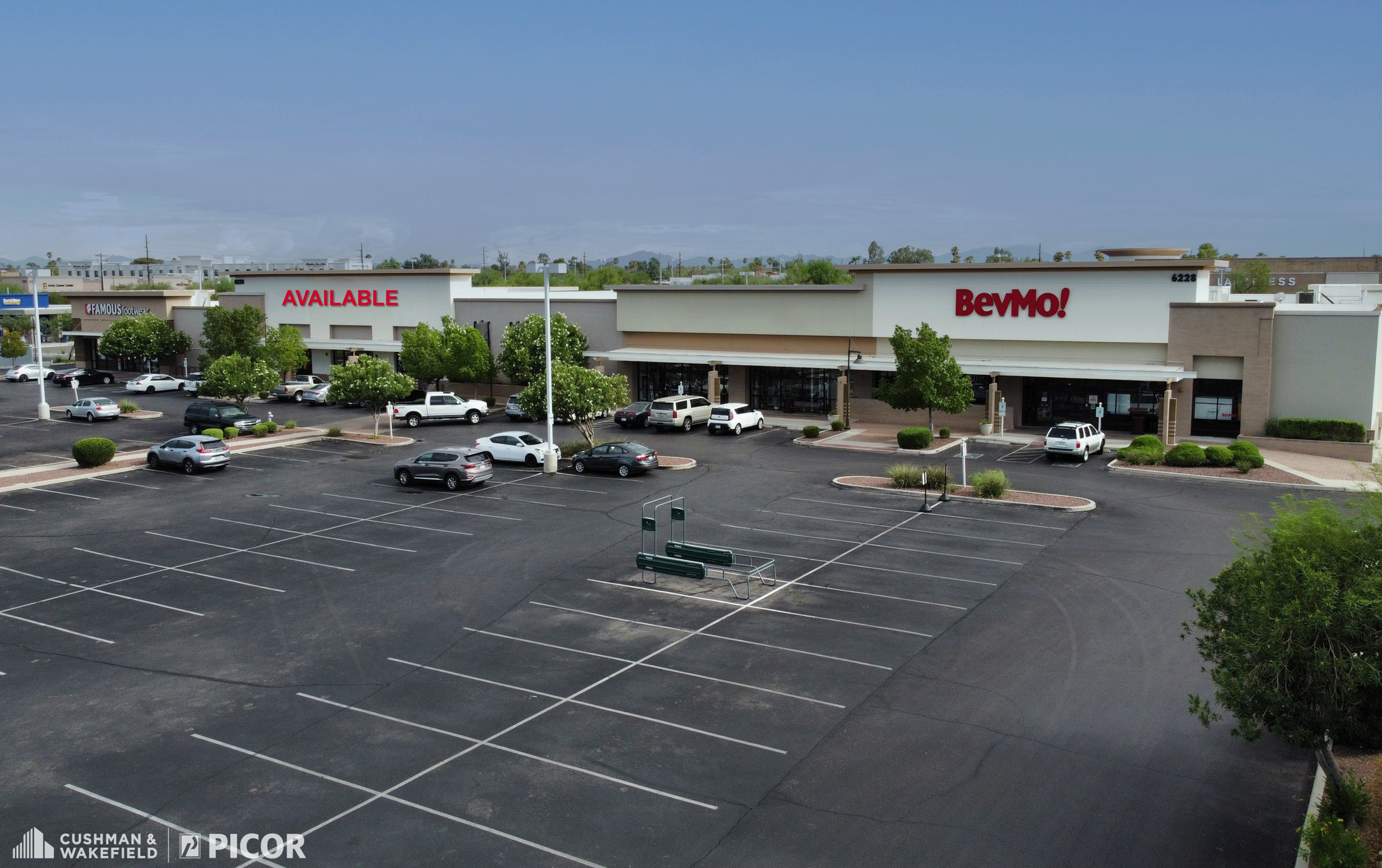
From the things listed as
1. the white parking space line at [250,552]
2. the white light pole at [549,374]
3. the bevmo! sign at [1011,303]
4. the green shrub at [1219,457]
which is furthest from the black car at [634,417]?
the white parking space line at [250,552]

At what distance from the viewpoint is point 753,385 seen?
5594 cm

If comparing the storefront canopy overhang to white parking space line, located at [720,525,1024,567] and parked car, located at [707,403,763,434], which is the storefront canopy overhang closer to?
parked car, located at [707,403,763,434]

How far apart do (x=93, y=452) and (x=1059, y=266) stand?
3984cm

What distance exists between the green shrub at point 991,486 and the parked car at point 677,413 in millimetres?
17244

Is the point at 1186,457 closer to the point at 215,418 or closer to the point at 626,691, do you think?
the point at 626,691

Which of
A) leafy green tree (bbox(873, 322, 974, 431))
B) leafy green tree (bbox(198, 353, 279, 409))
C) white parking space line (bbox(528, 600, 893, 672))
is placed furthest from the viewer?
leafy green tree (bbox(198, 353, 279, 409))

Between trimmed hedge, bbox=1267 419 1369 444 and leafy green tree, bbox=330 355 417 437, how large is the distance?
121ft

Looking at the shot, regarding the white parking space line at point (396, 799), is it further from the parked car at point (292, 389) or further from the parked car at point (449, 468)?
the parked car at point (292, 389)

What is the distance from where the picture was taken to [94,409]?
53.4 m

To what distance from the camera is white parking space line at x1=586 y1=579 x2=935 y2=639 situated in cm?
2041

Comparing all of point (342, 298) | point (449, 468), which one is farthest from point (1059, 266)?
point (342, 298)

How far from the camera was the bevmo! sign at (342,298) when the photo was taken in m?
65.6

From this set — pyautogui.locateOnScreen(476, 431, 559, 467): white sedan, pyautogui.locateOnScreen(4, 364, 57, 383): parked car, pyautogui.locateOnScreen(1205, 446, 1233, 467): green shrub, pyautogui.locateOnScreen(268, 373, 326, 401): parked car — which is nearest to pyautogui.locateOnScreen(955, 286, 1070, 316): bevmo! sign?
pyautogui.locateOnScreen(1205, 446, 1233, 467): green shrub

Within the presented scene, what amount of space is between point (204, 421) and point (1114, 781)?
146 feet
